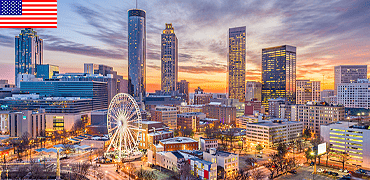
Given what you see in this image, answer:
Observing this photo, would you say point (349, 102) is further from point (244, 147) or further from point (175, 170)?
point (175, 170)

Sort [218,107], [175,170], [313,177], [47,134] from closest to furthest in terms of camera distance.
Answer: [313,177] → [175,170] → [47,134] → [218,107]

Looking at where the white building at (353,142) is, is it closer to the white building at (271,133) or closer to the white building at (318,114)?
the white building at (271,133)

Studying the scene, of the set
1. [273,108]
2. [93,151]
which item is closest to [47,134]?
[93,151]

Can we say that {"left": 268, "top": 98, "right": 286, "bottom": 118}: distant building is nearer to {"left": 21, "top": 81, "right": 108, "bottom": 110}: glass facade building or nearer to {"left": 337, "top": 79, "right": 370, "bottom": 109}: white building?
{"left": 337, "top": 79, "right": 370, "bottom": 109}: white building

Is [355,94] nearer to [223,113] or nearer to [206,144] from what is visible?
[223,113]

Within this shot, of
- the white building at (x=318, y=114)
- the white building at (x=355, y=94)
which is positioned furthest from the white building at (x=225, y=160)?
the white building at (x=355, y=94)

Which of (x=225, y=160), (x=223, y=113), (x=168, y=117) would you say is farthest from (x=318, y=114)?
(x=225, y=160)
